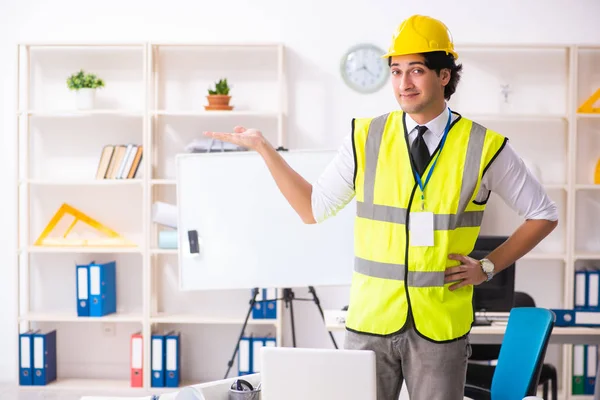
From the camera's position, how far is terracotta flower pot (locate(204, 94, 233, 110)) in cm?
492

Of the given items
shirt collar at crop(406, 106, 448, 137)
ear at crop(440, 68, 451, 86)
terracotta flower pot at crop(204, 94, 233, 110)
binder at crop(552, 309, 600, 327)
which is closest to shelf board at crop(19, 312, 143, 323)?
terracotta flower pot at crop(204, 94, 233, 110)

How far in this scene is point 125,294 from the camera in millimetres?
5324

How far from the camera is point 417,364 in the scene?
6.41ft

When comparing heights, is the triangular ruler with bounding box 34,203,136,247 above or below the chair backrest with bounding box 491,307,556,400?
above

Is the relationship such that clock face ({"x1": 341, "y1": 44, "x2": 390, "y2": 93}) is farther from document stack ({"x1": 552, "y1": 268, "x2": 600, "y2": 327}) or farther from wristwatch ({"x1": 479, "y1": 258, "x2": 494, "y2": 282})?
wristwatch ({"x1": 479, "y1": 258, "x2": 494, "y2": 282})

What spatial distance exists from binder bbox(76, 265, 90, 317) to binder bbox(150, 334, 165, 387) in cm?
49

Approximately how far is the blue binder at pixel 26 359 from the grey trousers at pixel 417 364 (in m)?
3.67

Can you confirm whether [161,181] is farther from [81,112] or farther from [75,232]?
[75,232]

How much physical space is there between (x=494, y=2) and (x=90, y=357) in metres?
3.75

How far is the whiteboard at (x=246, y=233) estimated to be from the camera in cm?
440

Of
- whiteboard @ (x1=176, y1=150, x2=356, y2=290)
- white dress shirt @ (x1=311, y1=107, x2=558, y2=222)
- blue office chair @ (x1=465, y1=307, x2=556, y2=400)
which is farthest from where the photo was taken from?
whiteboard @ (x1=176, y1=150, x2=356, y2=290)

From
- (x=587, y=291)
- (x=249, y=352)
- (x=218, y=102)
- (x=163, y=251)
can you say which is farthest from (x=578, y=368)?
(x=218, y=102)

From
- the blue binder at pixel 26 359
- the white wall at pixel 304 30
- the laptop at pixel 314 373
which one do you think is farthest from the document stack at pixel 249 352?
the laptop at pixel 314 373

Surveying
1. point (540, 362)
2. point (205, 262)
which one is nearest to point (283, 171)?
point (540, 362)
